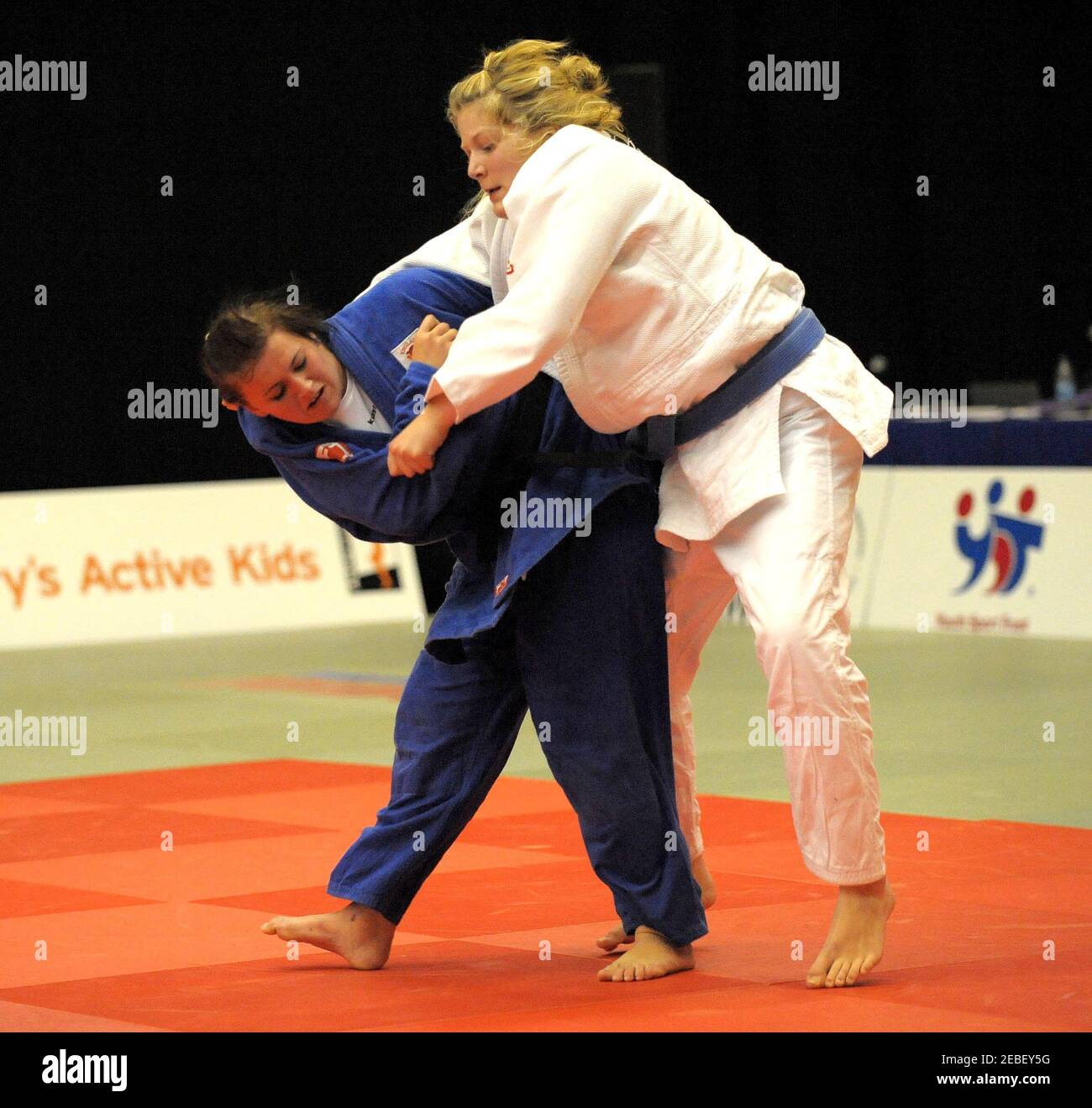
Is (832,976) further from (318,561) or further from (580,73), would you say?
(318,561)

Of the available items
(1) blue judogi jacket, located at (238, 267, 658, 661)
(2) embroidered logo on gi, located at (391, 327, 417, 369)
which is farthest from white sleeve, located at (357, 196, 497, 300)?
(2) embroidered logo on gi, located at (391, 327, 417, 369)

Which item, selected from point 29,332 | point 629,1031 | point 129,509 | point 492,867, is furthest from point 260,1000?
point 29,332

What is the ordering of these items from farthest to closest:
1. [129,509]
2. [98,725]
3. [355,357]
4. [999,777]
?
[129,509] < [98,725] < [999,777] < [355,357]

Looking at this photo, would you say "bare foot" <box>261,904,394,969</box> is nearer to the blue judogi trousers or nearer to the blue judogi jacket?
the blue judogi trousers

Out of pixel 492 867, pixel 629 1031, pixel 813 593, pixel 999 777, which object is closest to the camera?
pixel 629 1031

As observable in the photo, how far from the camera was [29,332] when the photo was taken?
973 cm

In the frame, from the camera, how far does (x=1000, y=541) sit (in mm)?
8430

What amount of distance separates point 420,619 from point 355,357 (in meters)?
6.31

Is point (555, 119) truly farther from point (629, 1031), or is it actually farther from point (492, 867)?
point (492, 867)

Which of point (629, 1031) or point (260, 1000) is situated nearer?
point (629, 1031)

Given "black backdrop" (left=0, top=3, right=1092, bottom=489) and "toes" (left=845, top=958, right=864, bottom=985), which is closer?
"toes" (left=845, top=958, right=864, bottom=985)

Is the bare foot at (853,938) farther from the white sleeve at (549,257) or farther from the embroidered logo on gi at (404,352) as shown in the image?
the embroidered logo on gi at (404,352)

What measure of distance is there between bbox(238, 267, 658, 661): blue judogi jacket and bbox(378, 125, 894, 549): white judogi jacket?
0.39ft

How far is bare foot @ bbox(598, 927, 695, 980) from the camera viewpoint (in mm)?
3105
